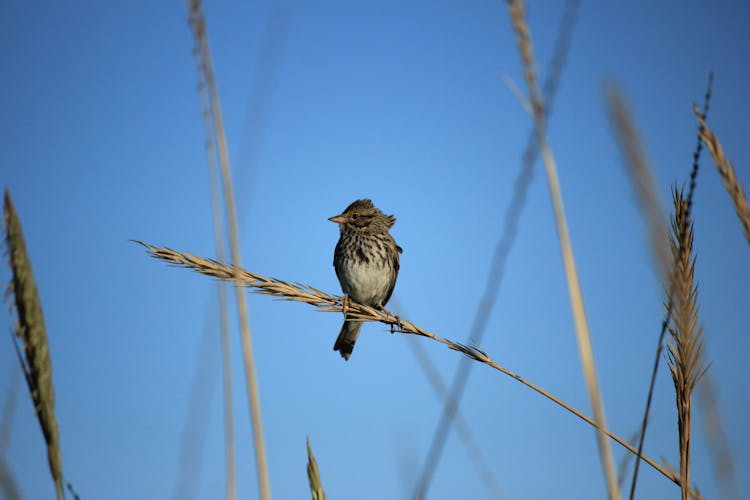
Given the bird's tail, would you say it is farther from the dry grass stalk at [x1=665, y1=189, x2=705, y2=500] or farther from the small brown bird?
the dry grass stalk at [x1=665, y1=189, x2=705, y2=500]

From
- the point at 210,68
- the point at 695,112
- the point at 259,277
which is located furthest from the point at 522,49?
the point at 210,68

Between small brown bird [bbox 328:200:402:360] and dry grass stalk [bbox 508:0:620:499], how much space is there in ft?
15.5

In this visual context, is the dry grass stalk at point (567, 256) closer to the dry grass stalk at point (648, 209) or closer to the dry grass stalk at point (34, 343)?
the dry grass stalk at point (648, 209)

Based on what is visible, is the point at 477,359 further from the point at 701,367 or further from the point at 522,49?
the point at 522,49

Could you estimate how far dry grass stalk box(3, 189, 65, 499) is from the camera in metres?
1.70

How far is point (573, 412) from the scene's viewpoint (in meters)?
2.17

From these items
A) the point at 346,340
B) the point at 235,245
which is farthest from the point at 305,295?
the point at 346,340

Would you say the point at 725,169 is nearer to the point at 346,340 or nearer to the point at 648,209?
the point at 648,209

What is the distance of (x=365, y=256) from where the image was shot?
719 cm

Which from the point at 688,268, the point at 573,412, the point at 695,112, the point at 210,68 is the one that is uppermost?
the point at 210,68

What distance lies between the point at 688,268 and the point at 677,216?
6.4 inches

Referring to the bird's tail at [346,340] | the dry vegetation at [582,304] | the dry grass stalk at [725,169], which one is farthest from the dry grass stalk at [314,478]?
the bird's tail at [346,340]

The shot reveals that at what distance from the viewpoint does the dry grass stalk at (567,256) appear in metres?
1.87

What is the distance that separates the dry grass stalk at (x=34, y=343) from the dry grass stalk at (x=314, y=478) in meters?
0.66
